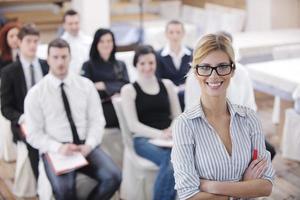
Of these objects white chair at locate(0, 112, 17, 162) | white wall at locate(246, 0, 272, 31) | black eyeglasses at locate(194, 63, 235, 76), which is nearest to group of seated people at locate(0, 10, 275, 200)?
black eyeglasses at locate(194, 63, 235, 76)

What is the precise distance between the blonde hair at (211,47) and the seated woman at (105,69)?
2103 mm

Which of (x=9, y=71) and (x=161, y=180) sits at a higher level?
(x=9, y=71)

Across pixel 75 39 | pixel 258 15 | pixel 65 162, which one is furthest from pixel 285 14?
pixel 65 162

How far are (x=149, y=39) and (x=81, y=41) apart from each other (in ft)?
5.74

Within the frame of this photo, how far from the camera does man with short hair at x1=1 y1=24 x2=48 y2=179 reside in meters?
3.35

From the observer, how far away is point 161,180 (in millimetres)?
2969

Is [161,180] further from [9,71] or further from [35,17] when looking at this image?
[35,17]

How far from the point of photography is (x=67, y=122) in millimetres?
3088

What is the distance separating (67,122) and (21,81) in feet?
1.91

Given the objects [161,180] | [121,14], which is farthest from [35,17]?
[161,180]

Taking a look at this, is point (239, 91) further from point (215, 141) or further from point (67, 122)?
point (215, 141)

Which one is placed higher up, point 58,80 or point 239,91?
point 58,80

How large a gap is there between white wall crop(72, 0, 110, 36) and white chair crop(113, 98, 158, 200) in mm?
3076

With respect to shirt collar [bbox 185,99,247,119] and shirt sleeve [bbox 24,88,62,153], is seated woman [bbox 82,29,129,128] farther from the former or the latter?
shirt collar [bbox 185,99,247,119]
